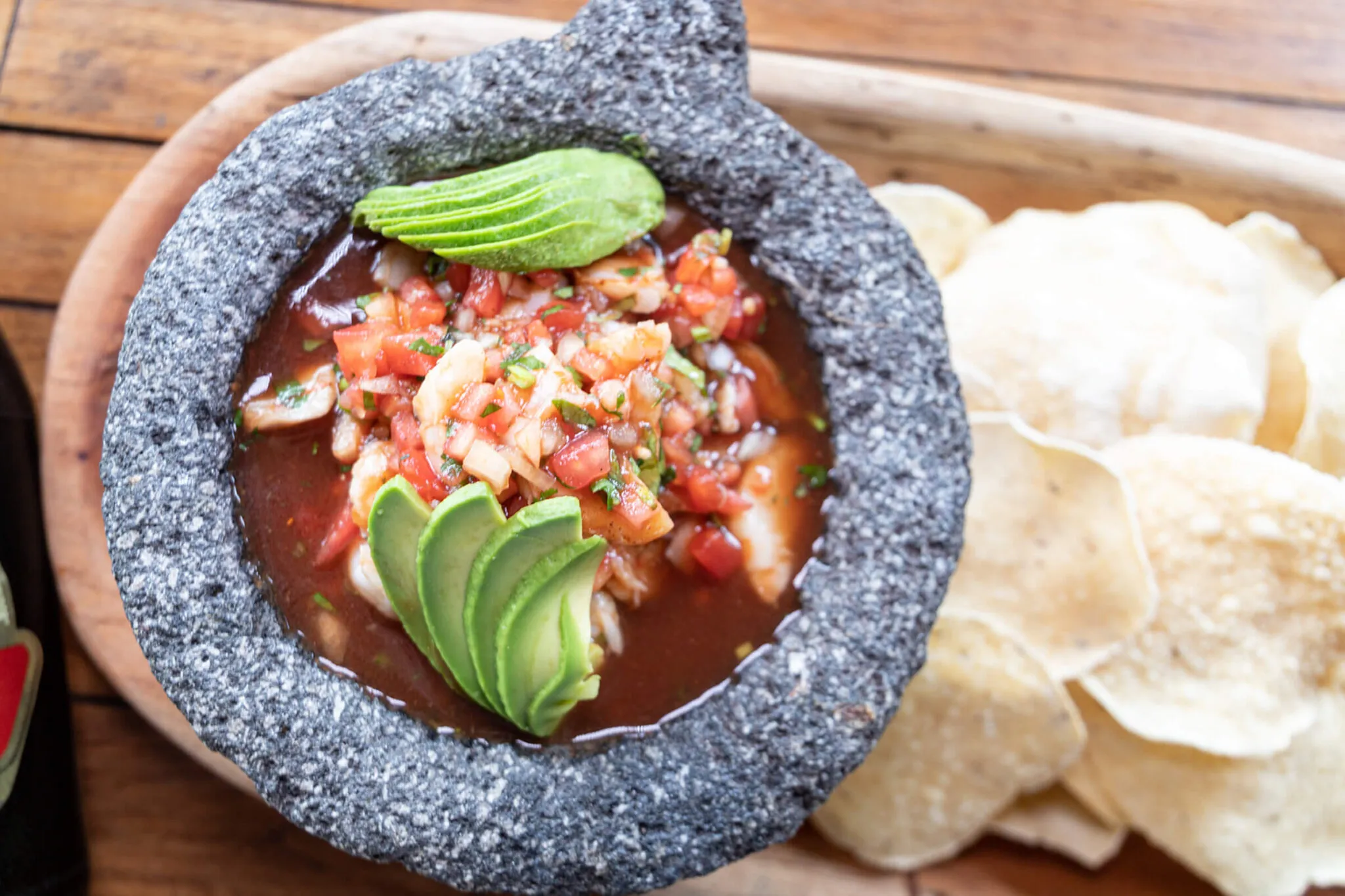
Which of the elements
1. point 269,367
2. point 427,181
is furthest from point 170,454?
point 427,181

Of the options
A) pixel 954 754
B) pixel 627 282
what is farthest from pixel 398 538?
pixel 954 754

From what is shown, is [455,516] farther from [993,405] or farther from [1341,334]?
[1341,334]

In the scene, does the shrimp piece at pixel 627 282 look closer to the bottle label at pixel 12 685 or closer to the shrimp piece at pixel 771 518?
the shrimp piece at pixel 771 518

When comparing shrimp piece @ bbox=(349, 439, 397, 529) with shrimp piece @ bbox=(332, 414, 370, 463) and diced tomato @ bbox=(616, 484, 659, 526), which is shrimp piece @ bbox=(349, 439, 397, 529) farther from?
diced tomato @ bbox=(616, 484, 659, 526)

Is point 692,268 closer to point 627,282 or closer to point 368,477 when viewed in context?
point 627,282

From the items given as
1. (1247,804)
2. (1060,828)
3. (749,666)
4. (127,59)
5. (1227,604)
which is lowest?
(1060,828)

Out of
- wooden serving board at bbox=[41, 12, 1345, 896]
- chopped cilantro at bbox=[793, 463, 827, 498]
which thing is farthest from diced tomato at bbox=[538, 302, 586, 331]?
wooden serving board at bbox=[41, 12, 1345, 896]
